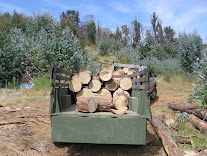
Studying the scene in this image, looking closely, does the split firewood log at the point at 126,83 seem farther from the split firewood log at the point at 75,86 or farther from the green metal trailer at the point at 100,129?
the green metal trailer at the point at 100,129

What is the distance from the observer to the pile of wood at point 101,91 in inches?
149

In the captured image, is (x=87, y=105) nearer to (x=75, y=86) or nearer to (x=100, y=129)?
(x=100, y=129)

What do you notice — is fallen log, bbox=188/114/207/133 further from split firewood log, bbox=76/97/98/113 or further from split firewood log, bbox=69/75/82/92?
split firewood log, bbox=69/75/82/92

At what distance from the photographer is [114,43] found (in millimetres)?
30125

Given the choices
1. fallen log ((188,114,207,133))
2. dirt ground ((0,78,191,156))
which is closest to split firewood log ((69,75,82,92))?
dirt ground ((0,78,191,156))

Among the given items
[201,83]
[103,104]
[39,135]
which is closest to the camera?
[103,104]

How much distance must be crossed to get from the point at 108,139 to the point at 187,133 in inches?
109

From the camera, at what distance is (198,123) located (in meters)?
5.16

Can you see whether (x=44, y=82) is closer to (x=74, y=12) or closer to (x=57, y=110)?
(x=57, y=110)

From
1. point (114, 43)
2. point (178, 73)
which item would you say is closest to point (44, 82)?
point (178, 73)

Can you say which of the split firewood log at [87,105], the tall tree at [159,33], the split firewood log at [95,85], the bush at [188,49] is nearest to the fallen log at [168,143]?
the split firewood log at [87,105]

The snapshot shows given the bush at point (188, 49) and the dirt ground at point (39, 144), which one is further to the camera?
the bush at point (188, 49)

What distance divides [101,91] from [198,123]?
2693 millimetres

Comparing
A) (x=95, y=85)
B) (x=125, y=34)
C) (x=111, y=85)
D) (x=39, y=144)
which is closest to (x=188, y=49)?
(x=111, y=85)
